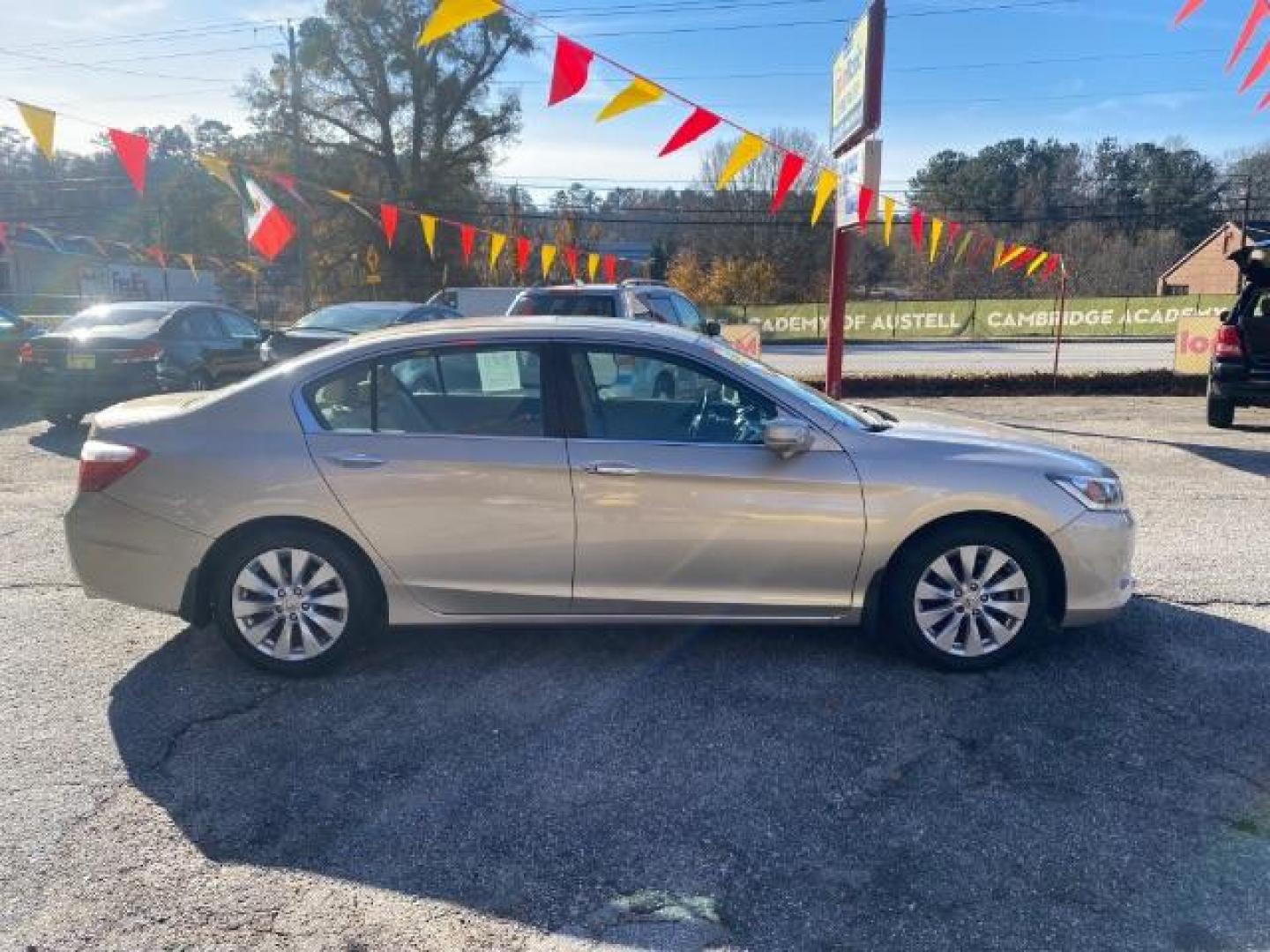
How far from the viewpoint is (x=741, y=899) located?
100 inches

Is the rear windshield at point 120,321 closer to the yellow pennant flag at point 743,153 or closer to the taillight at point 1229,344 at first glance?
the yellow pennant flag at point 743,153

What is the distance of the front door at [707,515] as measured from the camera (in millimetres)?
3828

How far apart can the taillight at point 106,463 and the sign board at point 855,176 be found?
22.5 feet

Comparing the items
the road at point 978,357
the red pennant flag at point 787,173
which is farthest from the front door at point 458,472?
the road at point 978,357

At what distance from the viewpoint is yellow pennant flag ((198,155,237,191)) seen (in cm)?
1297

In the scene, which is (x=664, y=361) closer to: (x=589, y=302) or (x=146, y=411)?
(x=146, y=411)

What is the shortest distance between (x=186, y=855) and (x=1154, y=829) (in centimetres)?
309

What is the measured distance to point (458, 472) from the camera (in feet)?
12.6

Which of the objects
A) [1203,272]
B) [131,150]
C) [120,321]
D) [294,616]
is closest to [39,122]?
[131,150]

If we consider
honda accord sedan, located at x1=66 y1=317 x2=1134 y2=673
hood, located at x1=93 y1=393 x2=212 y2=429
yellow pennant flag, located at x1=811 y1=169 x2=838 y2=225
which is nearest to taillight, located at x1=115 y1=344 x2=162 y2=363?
hood, located at x1=93 y1=393 x2=212 y2=429

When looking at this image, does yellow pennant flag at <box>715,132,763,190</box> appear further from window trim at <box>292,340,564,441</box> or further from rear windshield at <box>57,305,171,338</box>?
rear windshield at <box>57,305,171,338</box>

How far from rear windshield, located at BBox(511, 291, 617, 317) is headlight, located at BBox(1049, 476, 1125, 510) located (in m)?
6.32

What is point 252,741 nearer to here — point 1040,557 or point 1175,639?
point 1040,557

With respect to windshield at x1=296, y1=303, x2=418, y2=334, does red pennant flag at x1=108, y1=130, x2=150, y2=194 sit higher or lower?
higher
